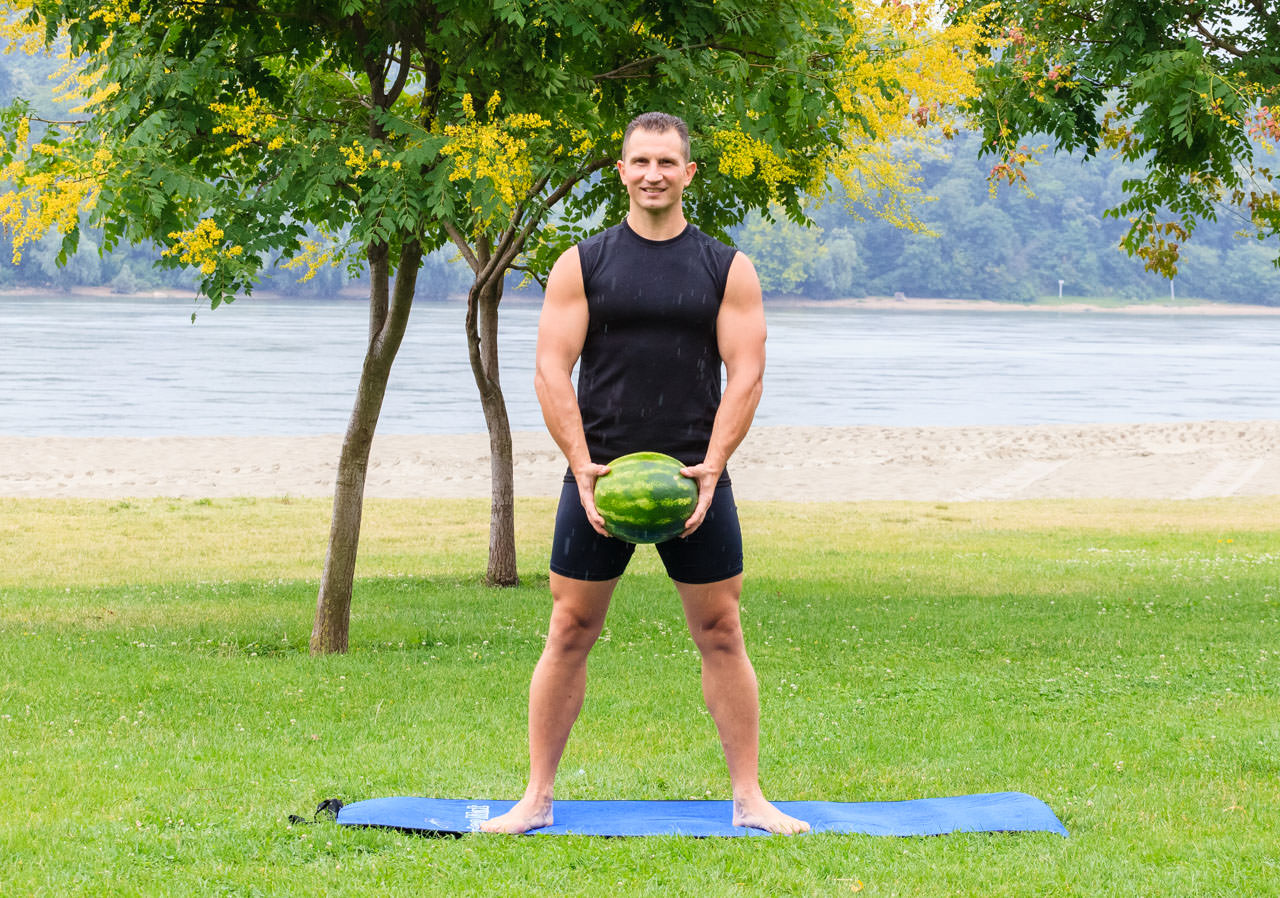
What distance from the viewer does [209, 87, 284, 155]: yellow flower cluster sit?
742cm

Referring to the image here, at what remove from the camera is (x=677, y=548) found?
4.50 metres

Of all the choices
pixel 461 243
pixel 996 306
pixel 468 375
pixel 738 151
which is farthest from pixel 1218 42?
pixel 996 306

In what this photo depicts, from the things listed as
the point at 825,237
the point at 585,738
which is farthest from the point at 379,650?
the point at 825,237

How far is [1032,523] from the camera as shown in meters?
18.6

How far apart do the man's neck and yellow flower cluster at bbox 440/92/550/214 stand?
258cm

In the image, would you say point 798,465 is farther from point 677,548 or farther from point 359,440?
point 677,548

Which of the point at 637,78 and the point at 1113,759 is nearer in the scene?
the point at 1113,759

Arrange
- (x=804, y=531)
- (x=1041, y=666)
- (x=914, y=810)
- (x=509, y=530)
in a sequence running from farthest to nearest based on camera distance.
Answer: (x=804, y=531) → (x=509, y=530) → (x=1041, y=666) → (x=914, y=810)

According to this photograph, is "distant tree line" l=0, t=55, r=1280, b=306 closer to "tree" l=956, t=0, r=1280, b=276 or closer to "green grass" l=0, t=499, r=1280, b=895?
"green grass" l=0, t=499, r=1280, b=895

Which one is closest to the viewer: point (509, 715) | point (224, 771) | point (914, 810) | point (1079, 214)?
point (914, 810)

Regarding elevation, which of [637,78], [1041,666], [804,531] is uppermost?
[637,78]

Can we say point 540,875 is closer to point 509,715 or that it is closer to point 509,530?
point 509,715

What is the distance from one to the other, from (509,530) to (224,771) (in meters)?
6.95

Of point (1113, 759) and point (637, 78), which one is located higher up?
point (637, 78)
